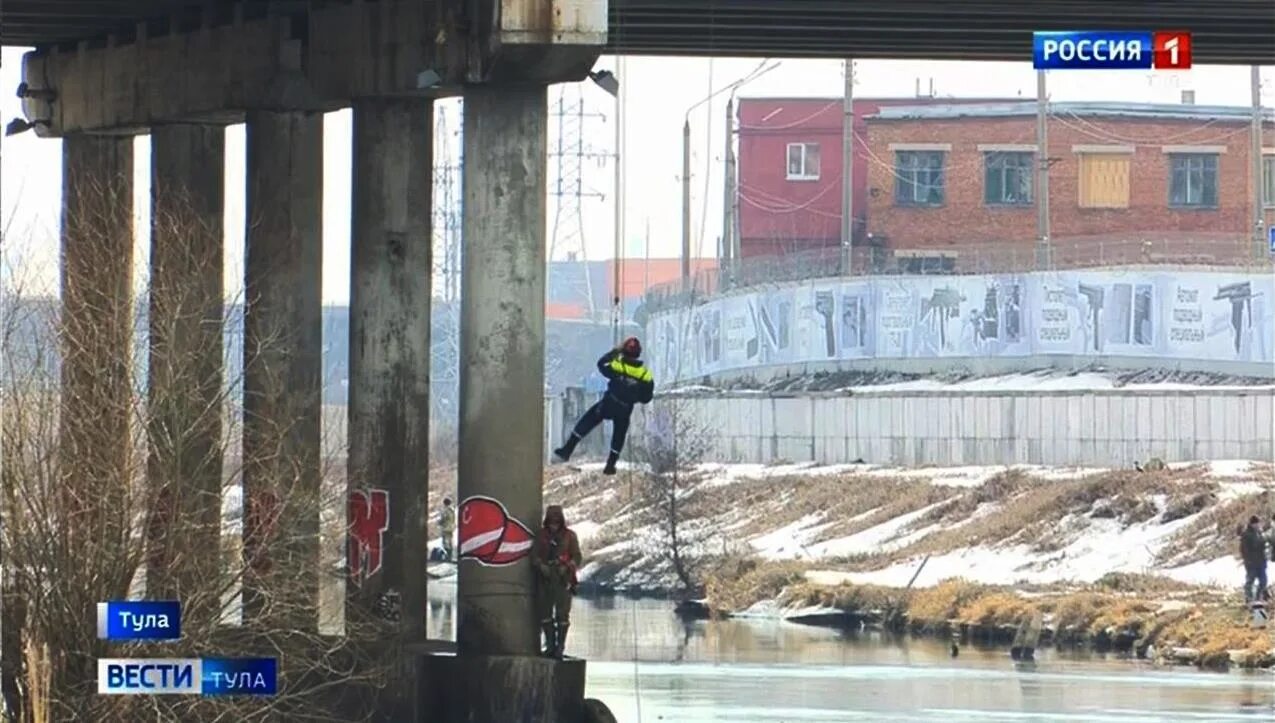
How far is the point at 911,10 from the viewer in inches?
1446

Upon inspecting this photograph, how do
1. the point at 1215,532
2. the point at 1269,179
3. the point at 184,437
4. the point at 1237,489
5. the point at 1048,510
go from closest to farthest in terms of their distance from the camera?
the point at 184,437
the point at 1215,532
the point at 1237,489
the point at 1048,510
the point at 1269,179

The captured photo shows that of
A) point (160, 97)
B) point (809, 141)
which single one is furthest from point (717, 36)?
point (809, 141)

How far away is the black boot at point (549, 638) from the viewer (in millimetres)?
30750

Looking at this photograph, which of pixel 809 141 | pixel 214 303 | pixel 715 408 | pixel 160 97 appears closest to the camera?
pixel 214 303

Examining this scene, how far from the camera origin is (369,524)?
36.5 meters

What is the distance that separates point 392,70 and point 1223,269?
46315 millimetres

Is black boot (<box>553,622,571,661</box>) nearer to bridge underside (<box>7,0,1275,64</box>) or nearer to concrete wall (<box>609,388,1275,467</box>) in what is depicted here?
bridge underside (<box>7,0,1275,64</box>)

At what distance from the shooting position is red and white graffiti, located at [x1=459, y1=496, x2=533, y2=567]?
30609 mm

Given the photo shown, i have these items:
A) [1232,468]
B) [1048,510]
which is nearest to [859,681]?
[1048,510]

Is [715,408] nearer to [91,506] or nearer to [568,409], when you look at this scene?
[568,409]

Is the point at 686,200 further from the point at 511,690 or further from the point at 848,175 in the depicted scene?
the point at 511,690

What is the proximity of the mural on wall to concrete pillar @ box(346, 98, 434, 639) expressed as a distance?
140ft

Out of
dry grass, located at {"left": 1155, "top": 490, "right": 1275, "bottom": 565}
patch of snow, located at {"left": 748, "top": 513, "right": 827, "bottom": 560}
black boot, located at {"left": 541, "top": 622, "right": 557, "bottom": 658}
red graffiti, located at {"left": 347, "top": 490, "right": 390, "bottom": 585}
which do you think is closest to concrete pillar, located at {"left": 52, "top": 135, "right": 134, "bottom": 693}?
black boot, located at {"left": 541, "top": 622, "right": 557, "bottom": 658}

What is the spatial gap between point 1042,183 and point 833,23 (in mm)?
48676
